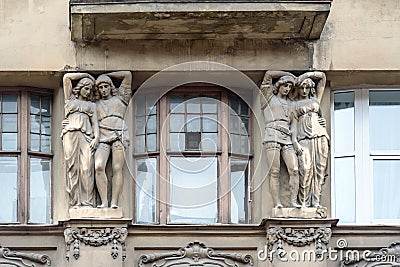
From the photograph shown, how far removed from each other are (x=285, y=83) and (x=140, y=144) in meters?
2.19

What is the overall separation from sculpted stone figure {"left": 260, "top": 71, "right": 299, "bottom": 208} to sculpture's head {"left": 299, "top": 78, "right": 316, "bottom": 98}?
0.46 feet

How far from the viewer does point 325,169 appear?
24.0 m

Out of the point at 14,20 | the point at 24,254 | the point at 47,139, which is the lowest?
the point at 24,254

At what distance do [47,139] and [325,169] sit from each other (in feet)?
12.6

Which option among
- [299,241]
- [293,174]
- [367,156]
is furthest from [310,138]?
[299,241]

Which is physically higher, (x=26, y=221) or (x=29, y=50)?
(x=29, y=50)

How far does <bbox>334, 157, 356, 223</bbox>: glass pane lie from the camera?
80.1 ft

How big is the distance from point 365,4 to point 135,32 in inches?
126

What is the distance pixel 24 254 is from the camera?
2375 cm

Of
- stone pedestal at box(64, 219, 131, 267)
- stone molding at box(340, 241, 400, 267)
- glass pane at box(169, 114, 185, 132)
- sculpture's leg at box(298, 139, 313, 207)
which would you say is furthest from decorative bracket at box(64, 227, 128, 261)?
stone molding at box(340, 241, 400, 267)

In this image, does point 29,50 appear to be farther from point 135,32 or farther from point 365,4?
point 365,4

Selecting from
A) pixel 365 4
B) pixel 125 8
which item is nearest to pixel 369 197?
pixel 365 4

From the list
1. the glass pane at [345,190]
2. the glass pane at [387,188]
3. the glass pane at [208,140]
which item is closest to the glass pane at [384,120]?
the glass pane at [387,188]

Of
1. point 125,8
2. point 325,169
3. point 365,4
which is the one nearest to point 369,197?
point 325,169
